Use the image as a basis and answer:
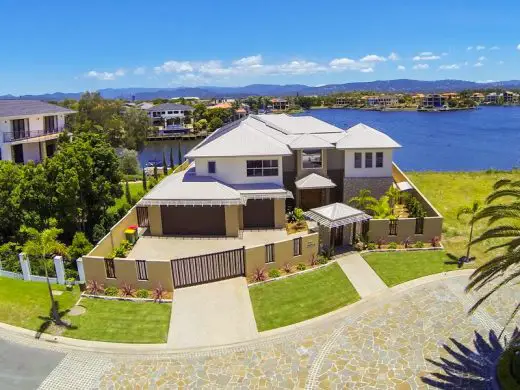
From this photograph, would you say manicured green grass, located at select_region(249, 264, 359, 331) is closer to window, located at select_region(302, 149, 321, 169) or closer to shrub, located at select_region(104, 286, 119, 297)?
shrub, located at select_region(104, 286, 119, 297)

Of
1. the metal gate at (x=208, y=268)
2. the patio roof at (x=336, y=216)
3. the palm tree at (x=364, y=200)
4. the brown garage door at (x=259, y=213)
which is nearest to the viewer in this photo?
the metal gate at (x=208, y=268)

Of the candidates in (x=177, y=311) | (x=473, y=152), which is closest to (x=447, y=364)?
(x=177, y=311)

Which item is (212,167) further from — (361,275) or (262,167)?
(361,275)

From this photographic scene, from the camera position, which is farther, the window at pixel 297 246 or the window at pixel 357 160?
the window at pixel 357 160

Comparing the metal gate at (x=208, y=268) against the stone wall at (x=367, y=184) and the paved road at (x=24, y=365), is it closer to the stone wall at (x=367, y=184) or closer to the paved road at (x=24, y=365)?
the paved road at (x=24, y=365)

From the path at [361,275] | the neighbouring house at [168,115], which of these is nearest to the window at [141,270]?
the path at [361,275]

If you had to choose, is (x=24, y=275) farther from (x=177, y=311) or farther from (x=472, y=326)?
(x=472, y=326)

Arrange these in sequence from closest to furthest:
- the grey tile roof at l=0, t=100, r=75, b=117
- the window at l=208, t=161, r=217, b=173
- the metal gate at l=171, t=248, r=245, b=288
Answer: the metal gate at l=171, t=248, r=245, b=288, the window at l=208, t=161, r=217, b=173, the grey tile roof at l=0, t=100, r=75, b=117

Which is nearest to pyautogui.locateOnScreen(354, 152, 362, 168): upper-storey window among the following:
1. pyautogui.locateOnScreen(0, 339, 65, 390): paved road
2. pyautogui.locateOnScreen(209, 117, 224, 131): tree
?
pyautogui.locateOnScreen(0, 339, 65, 390): paved road
